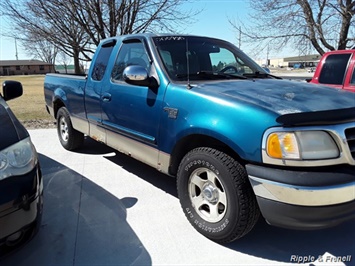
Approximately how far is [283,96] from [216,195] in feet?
3.45

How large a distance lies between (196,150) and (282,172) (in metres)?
0.87

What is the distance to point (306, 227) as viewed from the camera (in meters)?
2.25

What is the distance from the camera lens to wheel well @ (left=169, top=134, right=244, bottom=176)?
268 centimetres

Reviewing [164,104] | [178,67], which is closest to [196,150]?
[164,104]

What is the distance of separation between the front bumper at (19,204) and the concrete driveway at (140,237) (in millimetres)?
274

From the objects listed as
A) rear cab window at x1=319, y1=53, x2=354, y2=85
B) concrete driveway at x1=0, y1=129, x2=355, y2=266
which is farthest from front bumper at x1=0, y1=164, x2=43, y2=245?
rear cab window at x1=319, y1=53, x2=354, y2=85

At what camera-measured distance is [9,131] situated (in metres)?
2.46

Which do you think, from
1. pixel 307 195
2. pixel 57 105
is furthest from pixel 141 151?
pixel 57 105

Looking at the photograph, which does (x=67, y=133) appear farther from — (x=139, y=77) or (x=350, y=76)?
(x=350, y=76)

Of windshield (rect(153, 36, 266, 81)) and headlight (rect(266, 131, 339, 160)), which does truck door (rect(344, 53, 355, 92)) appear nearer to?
windshield (rect(153, 36, 266, 81))

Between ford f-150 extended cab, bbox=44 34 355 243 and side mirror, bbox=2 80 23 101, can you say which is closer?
ford f-150 extended cab, bbox=44 34 355 243

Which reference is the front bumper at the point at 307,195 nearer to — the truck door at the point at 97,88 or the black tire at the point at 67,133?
the truck door at the point at 97,88

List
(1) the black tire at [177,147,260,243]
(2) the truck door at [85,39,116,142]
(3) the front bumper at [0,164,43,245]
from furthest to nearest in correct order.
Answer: (2) the truck door at [85,39,116,142] → (1) the black tire at [177,147,260,243] → (3) the front bumper at [0,164,43,245]

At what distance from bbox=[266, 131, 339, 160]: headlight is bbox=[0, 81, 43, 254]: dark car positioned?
1834mm
